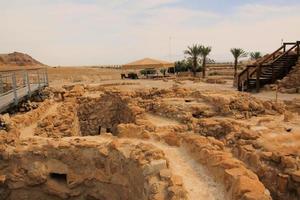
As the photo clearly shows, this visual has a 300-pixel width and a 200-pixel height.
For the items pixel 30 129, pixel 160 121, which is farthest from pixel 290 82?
pixel 30 129

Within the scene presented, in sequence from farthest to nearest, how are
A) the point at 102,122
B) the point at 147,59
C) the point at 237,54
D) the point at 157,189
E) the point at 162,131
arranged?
the point at 237,54 < the point at 147,59 < the point at 102,122 < the point at 162,131 < the point at 157,189

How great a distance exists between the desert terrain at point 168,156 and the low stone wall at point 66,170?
2 cm

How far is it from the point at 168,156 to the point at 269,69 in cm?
1257

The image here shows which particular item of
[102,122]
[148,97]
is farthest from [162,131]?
[102,122]

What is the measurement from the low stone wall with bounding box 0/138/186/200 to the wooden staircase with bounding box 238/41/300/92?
34.7ft

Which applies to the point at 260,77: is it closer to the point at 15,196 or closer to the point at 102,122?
the point at 102,122

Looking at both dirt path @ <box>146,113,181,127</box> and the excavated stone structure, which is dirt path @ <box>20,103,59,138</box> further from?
dirt path @ <box>146,113,181,127</box>

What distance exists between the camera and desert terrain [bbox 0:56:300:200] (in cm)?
622

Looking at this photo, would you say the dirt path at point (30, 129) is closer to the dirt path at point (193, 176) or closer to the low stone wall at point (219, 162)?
the low stone wall at point (219, 162)

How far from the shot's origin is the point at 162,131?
9.39 meters

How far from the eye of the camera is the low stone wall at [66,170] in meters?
8.02

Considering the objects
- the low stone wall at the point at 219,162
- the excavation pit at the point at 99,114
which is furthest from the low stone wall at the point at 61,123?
the low stone wall at the point at 219,162

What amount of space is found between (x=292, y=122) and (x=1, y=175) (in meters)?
7.64

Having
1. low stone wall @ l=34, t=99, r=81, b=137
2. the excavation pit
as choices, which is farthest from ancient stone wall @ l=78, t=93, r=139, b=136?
low stone wall @ l=34, t=99, r=81, b=137
